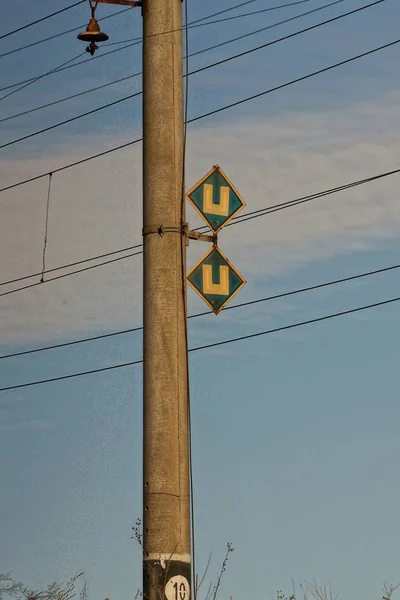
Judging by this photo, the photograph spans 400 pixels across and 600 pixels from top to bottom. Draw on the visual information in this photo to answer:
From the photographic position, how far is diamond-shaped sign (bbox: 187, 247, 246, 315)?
36.2 ft

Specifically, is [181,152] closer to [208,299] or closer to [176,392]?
[208,299]

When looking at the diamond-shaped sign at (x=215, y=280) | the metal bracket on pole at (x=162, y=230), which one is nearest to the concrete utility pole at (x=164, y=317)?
the metal bracket on pole at (x=162, y=230)

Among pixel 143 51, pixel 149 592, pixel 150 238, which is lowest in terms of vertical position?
pixel 149 592

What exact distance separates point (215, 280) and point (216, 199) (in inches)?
31.1

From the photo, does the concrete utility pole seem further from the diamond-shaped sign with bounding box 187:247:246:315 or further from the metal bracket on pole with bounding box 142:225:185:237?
the diamond-shaped sign with bounding box 187:247:246:315

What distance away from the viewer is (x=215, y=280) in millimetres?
11172

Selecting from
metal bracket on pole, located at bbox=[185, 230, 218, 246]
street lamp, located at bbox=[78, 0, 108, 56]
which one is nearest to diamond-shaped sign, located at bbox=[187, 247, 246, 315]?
metal bracket on pole, located at bbox=[185, 230, 218, 246]

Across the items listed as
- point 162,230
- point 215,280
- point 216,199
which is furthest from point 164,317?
point 216,199

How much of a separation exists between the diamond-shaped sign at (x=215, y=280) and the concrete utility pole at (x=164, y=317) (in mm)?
368

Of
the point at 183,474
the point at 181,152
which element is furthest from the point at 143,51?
the point at 183,474

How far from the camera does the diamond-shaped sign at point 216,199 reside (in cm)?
1130

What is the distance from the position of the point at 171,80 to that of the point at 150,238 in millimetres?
1478

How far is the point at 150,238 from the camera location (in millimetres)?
10688

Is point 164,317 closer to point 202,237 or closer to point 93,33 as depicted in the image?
point 202,237
